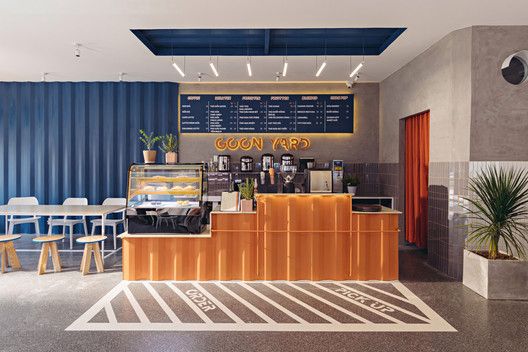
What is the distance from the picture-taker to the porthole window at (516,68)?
14.9 ft

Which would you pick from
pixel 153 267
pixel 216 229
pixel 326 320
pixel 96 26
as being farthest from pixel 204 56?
pixel 326 320

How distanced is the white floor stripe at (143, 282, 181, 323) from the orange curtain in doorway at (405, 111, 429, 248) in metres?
4.33

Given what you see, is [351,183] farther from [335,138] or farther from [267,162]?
[267,162]

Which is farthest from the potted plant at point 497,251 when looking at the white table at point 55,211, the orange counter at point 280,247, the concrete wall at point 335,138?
the white table at point 55,211

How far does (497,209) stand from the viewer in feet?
13.1

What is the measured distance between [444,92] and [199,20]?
3.42 m

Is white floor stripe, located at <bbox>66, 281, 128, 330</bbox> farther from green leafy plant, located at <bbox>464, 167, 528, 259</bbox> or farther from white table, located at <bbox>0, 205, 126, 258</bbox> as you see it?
green leafy plant, located at <bbox>464, 167, 528, 259</bbox>

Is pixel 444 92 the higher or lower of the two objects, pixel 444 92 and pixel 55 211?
the higher

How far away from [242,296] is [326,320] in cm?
105

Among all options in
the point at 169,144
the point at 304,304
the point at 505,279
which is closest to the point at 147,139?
the point at 169,144

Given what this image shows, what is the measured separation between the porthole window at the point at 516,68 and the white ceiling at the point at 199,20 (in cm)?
40

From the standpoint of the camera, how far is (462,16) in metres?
4.23

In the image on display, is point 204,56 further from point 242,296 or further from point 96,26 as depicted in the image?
point 242,296

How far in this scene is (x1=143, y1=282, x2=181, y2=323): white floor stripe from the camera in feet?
11.4
